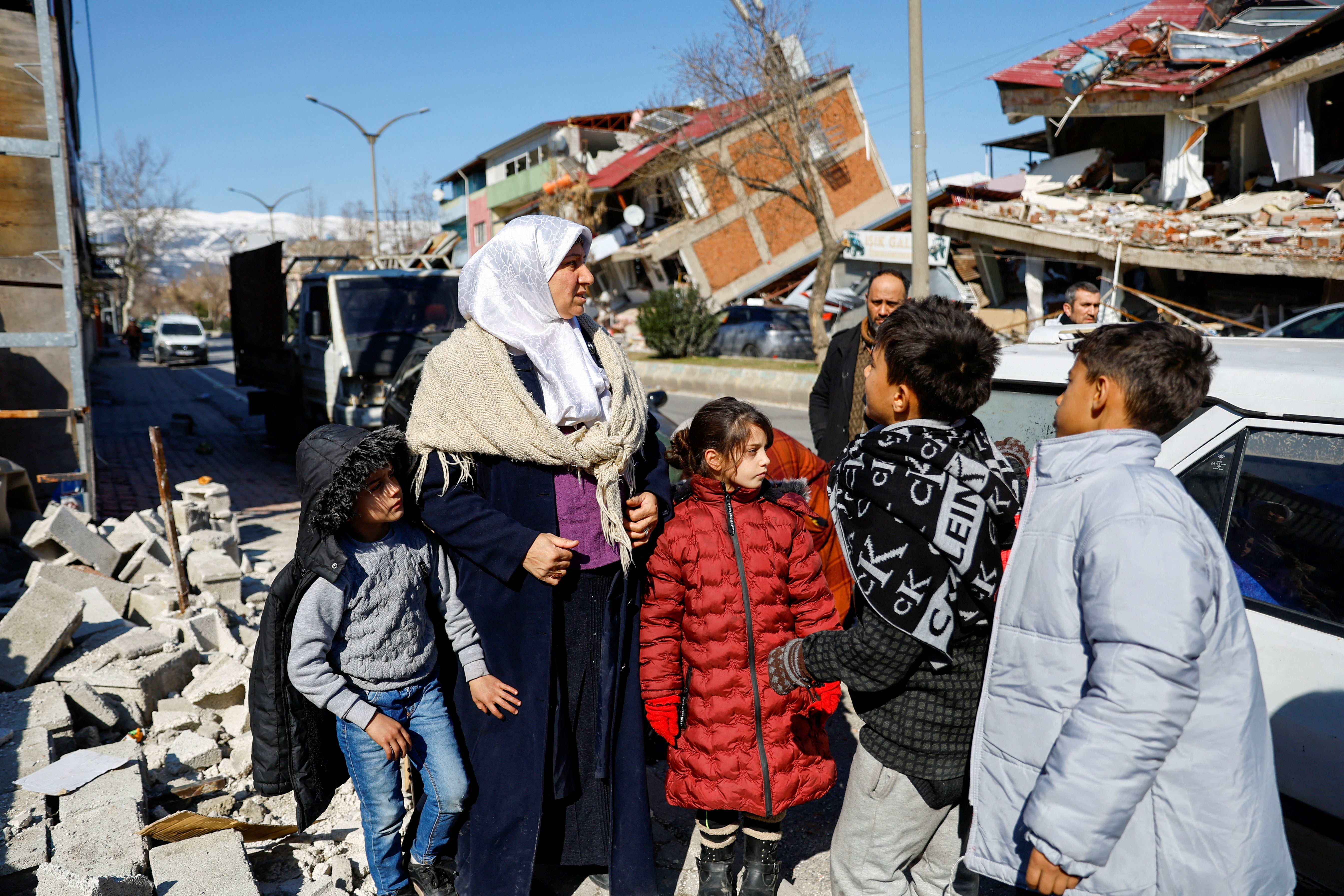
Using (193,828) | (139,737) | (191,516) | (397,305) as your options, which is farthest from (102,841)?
(397,305)

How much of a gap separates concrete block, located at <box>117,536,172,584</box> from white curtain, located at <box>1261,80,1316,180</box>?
19502 mm

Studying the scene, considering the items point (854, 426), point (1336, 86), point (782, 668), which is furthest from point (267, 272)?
point (1336, 86)

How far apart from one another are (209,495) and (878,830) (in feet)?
22.8

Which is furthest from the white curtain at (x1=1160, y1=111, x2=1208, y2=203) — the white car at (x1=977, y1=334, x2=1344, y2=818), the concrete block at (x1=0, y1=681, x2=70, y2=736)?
Answer: the concrete block at (x1=0, y1=681, x2=70, y2=736)

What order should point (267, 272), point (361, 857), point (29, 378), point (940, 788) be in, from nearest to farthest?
point (940, 788) < point (361, 857) < point (29, 378) < point (267, 272)

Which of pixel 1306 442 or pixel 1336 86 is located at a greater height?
pixel 1336 86

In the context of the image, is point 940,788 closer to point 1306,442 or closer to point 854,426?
point 1306,442

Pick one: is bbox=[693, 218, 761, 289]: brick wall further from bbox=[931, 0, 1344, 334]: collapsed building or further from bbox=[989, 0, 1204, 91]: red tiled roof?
bbox=[989, 0, 1204, 91]: red tiled roof

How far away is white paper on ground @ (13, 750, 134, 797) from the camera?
2.92 m

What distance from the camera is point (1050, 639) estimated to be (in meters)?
1.65

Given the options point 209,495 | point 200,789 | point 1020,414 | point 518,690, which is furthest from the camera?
point 209,495

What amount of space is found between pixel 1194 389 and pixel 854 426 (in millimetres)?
2673

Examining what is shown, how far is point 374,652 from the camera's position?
254cm

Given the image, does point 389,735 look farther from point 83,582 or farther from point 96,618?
point 83,582
